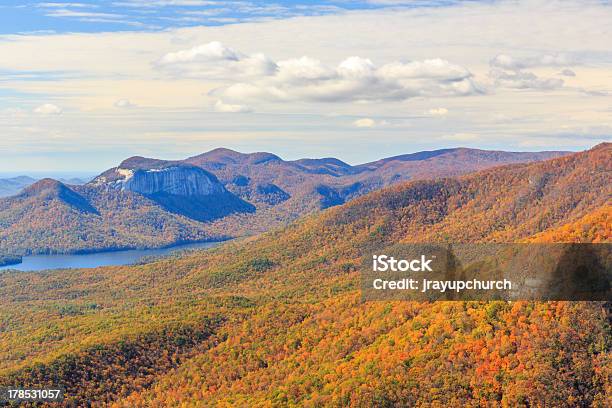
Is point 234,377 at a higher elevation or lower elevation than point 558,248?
lower

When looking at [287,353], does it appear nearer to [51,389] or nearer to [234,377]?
[234,377]

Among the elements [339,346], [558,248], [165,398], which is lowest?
[165,398]

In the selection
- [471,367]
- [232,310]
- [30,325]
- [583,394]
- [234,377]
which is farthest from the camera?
[30,325]

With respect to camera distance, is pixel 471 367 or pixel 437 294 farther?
pixel 437 294

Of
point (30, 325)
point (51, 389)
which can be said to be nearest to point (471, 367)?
point (51, 389)

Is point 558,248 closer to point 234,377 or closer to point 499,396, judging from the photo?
point 499,396

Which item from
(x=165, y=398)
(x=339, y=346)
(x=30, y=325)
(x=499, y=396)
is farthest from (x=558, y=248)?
(x=30, y=325)

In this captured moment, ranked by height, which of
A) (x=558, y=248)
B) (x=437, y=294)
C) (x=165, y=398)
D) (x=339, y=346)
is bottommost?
(x=165, y=398)

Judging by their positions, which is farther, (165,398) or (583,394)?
(165,398)

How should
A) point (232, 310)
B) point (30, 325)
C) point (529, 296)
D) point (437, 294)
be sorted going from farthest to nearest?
point (30, 325), point (232, 310), point (437, 294), point (529, 296)
